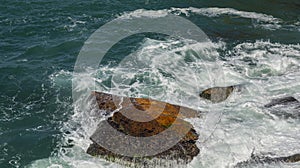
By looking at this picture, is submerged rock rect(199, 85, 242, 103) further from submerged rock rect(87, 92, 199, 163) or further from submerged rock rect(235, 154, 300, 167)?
submerged rock rect(235, 154, 300, 167)

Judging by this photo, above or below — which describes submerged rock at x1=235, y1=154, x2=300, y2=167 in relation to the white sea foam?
below

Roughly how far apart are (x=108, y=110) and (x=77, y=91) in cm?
375

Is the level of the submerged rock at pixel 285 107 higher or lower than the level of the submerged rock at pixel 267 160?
higher

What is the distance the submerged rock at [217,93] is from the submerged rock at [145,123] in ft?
6.94

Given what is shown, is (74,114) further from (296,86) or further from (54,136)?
(296,86)

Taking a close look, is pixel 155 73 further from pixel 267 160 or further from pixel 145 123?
pixel 267 160

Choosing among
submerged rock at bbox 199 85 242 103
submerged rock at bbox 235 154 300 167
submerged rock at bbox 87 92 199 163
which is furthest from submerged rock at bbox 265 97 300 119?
submerged rock at bbox 87 92 199 163

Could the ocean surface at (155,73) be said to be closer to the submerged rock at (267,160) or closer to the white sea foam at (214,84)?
the white sea foam at (214,84)

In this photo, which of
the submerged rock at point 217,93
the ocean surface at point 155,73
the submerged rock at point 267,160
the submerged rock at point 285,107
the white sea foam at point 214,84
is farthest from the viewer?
the submerged rock at point 217,93

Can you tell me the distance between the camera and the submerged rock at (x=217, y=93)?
20188 millimetres

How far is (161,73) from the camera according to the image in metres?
22.6

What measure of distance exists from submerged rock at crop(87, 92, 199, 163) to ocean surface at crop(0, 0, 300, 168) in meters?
0.43

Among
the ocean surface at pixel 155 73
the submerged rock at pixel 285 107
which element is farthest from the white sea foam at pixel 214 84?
the submerged rock at pixel 285 107

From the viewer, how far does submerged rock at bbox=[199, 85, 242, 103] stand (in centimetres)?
2019
